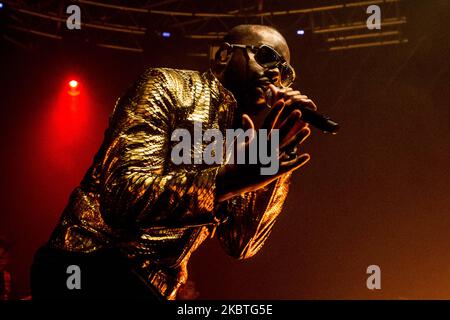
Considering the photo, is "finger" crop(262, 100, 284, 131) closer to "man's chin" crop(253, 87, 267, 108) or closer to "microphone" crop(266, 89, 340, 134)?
"microphone" crop(266, 89, 340, 134)

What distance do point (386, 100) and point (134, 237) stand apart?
277 inches

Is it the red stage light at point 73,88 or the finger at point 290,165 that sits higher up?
the red stage light at point 73,88

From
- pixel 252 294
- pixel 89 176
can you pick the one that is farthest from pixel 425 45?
pixel 89 176

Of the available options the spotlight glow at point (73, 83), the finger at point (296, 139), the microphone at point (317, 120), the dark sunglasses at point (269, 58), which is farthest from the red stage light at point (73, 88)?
the finger at point (296, 139)

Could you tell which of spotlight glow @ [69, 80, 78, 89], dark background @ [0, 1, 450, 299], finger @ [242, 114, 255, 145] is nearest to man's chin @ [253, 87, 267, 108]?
finger @ [242, 114, 255, 145]

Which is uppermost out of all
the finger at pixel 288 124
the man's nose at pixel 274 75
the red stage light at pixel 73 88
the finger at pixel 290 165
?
the red stage light at pixel 73 88

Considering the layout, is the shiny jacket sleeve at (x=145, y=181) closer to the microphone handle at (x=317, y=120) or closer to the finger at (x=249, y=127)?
the finger at (x=249, y=127)

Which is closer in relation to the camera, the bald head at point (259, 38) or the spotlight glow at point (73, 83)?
the bald head at point (259, 38)

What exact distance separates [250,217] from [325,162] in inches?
255

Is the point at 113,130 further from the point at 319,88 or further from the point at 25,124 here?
the point at 25,124

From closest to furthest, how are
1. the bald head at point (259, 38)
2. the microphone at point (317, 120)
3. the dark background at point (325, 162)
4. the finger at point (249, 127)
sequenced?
the finger at point (249, 127), the microphone at point (317, 120), the bald head at point (259, 38), the dark background at point (325, 162)

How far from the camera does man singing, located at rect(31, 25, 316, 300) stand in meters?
1.35

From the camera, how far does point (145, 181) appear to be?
1351 mm

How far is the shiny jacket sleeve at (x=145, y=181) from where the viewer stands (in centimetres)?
135
